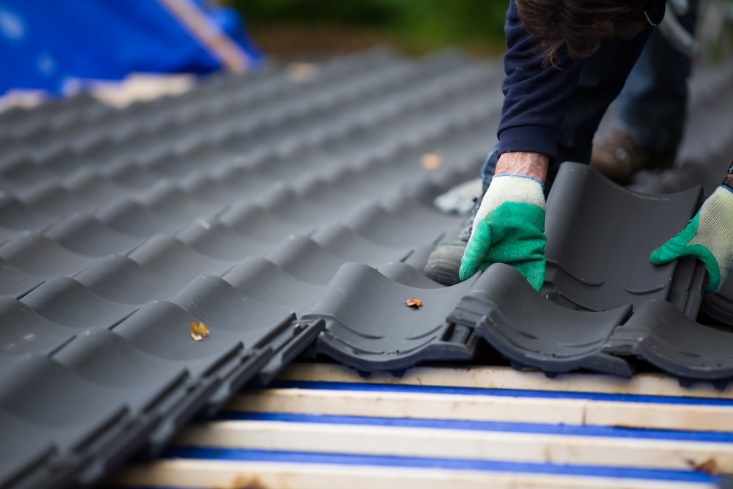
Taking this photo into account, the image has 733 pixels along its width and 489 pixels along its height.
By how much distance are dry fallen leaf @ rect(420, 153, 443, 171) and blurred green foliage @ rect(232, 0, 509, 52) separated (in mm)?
8330

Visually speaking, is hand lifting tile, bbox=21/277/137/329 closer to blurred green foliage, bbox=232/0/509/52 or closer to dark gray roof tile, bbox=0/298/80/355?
dark gray roof tile, bbox=0/298/80/355

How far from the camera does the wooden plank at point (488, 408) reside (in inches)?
64.4

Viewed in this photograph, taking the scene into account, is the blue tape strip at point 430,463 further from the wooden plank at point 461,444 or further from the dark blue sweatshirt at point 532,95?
the dark blue sweatshirt at point 532,95

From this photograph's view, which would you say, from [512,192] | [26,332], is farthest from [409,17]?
[26,332]

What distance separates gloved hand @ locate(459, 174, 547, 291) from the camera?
6.76 ft

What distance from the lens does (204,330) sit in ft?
6.21

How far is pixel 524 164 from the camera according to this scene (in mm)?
2143

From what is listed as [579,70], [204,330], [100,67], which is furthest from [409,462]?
[100,67]

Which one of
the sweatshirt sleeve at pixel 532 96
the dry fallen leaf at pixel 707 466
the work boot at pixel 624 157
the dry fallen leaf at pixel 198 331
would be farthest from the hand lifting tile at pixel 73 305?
the work boot at pixel 624 157

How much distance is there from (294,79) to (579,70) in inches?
144

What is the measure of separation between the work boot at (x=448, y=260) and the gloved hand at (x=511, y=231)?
0.10 metres

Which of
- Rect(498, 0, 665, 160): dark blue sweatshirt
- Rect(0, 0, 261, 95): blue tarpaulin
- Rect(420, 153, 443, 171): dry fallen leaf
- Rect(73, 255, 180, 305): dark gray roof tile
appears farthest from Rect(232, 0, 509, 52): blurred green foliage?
Rect(73, 255, 180, 305): dark gray roof tile

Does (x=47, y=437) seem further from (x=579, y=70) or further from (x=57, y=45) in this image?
(x=57, y=45)

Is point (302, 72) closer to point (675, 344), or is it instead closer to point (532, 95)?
point (532, 95)
